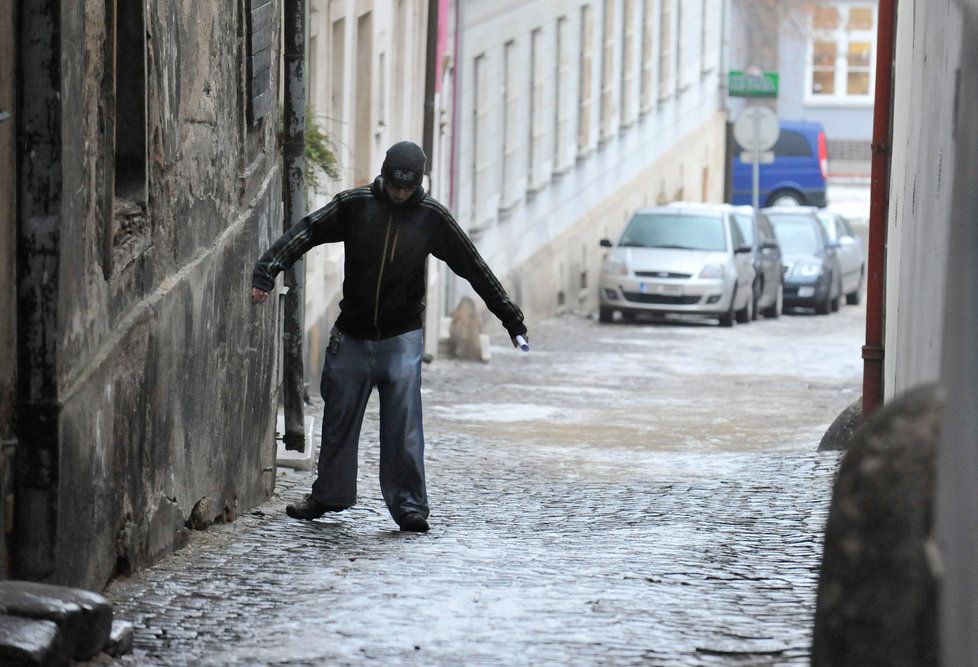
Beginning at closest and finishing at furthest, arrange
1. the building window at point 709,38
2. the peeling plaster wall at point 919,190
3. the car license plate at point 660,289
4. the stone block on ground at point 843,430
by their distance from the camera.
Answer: the peeling plaster wall at point 919,190
the stone block on ground at point 843,430
the car license plate at point 660,289
the building window at point 709,38

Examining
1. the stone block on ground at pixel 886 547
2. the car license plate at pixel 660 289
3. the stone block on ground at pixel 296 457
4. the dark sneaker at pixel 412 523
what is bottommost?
the car license plate at pixel 660 289

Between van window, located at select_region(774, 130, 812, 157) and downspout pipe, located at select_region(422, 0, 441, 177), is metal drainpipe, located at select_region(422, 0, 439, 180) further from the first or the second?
van window, located at select_region(774, 130, 812, 157)

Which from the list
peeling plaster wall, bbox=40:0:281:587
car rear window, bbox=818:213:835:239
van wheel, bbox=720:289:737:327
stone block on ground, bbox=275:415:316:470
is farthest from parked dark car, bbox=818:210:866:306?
peeling plaster wall, bbox=40:0:281:587

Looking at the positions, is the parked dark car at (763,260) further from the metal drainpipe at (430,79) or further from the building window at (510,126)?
the metal drainpipe at (430,79)

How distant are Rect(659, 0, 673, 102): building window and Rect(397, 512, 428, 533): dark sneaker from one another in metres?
33.8

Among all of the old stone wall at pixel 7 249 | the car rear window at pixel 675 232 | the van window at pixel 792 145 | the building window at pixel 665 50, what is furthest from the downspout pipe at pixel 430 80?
the van window at pixel 792 145

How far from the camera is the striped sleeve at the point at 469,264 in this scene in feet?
30.8

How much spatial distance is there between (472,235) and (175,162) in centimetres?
1909

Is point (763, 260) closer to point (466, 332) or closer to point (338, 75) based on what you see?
point (466, 332)

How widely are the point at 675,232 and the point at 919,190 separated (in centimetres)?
2098

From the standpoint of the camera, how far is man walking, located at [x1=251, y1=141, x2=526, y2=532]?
9250mm

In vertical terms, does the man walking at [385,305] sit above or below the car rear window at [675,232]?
above

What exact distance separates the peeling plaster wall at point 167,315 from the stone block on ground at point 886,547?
8.65ft

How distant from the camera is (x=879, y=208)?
40.8ft
